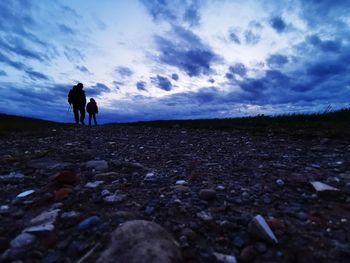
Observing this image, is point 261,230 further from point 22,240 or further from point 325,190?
point 22,240

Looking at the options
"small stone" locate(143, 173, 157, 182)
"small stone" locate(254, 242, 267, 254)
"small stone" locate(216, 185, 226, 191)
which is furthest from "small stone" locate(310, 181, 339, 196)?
"small stone" locate(143, 173, 157, 182)

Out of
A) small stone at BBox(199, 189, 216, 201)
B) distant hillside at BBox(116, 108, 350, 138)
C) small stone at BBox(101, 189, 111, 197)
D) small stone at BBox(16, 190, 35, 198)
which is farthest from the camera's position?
distant hillside at BBox(116, 108, 350, 138)

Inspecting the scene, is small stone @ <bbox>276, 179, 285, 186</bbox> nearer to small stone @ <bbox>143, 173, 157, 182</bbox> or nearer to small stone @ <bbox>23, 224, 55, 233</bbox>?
small stone @ <bbox>143, 173, 157, 182</bbox>

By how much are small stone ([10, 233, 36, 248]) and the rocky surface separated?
1 cm

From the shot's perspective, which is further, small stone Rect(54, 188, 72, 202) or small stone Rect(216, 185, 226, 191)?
small stone Rect(216, 185, 226, 191)

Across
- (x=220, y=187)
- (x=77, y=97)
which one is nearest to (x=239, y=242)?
(x=220, y=187)

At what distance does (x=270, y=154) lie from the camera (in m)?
7.17

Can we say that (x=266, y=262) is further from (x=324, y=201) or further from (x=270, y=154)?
(x=270, y=154)

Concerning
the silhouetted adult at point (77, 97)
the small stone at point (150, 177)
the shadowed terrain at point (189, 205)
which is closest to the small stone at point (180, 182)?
the shadowed terrain at point (189, 205)

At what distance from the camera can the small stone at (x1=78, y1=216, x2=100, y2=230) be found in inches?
120

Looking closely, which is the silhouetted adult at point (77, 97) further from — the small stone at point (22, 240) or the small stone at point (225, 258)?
the small stone at point (225, 258)

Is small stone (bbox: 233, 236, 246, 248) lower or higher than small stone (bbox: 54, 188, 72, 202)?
lower

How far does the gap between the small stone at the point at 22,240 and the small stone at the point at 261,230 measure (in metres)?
2.49

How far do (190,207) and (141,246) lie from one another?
1.27 m
